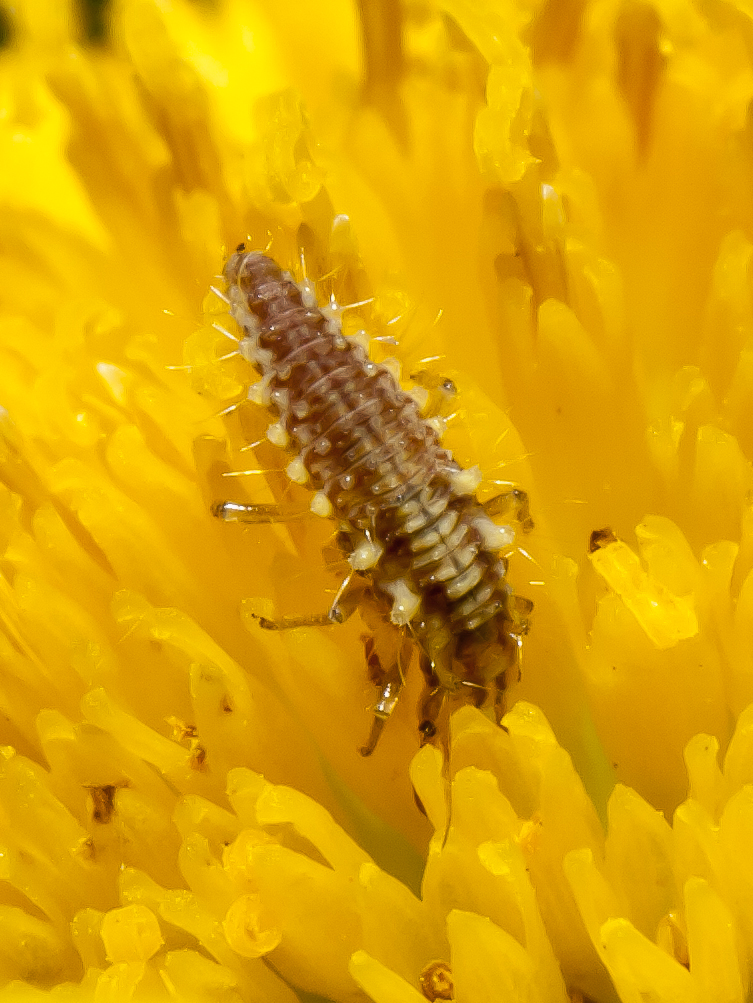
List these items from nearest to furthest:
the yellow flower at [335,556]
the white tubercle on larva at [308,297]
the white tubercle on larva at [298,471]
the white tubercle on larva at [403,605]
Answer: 1. the yellow flower at [335,556]
2. the white tubercle on larva at [403,605]
3. the white tubercle on larva at [298,471]
4. the white tubercle on larva at [308,297]

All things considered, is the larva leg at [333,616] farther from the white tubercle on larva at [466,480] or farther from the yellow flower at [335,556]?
the white tubercle on larva at [466,480]

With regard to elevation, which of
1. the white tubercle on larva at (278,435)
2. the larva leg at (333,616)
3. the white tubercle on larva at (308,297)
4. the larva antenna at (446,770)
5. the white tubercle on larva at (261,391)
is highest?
the white tubercle on larva at (308,297)

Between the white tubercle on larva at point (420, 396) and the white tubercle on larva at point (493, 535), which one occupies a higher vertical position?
the white tubercle on larva at point (420, 396)

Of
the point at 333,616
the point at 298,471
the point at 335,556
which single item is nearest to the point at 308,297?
the point at 298,471

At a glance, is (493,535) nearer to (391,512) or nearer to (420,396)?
(391,512)

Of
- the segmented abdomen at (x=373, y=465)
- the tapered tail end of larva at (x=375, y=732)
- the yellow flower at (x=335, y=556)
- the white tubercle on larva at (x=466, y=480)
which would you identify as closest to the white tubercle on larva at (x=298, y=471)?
the segmented abdomen at (x=373, y=465)

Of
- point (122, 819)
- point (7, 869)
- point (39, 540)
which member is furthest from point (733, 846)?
point (39, 540)

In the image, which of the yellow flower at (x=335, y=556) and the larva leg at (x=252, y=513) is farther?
the larva leg at (x=252, y=513)

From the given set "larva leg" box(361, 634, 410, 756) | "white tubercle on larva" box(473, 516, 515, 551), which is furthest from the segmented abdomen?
"larva leg" box(361, 634, 410, 756)
